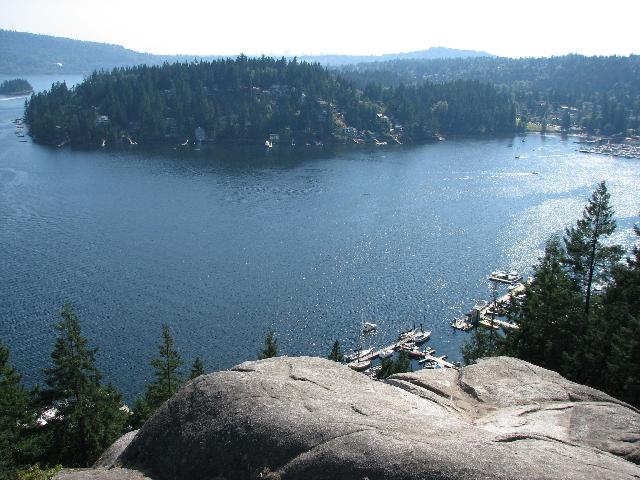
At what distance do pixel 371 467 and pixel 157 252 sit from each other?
91.4 metres

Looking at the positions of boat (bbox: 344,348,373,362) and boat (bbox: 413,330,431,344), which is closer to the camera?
boat (bbox: 344,348,373,362)

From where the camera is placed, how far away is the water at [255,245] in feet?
241

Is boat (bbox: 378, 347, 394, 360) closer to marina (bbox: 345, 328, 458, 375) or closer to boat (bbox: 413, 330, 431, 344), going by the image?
marina (bbox: 345, 328, 458, 375)

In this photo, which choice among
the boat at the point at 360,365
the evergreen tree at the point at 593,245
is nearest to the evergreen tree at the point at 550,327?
the evergreen tree at the point at 593,245

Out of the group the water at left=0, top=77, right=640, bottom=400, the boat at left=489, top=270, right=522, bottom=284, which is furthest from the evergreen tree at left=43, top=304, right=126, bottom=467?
the boat at left=489, top=270, right=522, bottom=284

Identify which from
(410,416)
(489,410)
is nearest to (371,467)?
(410,416)

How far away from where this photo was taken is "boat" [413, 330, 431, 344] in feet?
240

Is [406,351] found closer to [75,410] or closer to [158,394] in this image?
[158,394]

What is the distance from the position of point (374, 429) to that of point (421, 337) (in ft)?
201

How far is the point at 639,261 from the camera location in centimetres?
3647

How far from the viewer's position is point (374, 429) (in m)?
14.2

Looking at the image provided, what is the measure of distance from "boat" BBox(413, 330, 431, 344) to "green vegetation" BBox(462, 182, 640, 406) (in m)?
21.0

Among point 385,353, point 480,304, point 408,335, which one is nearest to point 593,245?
point 385,353

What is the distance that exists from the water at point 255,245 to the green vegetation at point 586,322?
2891cm
